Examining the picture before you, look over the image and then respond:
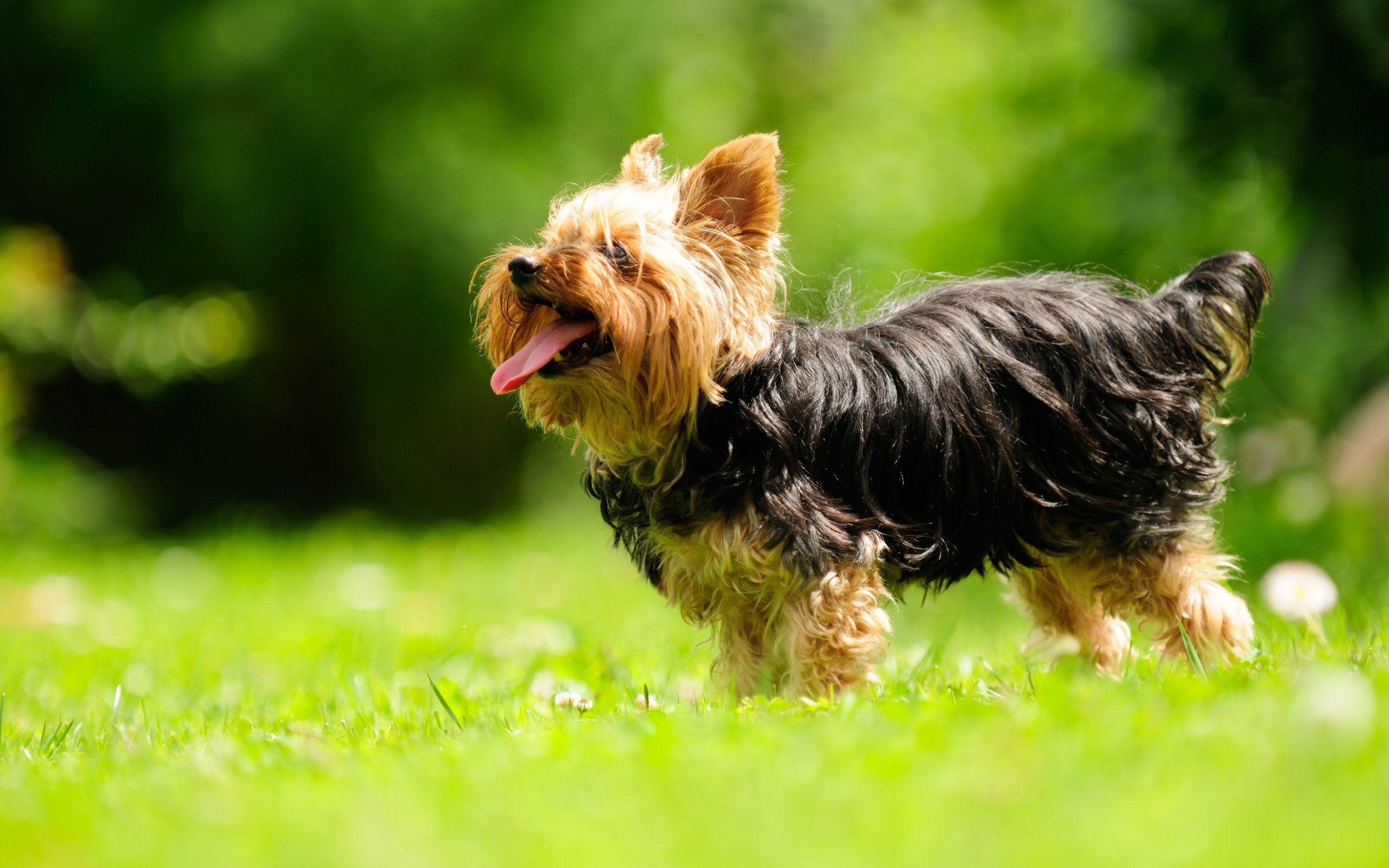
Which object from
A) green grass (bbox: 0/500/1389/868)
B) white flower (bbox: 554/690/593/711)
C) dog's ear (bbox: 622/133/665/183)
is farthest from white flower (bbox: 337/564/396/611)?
dog's ear (bbox: 622/133/665/183)

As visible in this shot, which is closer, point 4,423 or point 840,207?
point 4,423

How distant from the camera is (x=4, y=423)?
9.80 metres

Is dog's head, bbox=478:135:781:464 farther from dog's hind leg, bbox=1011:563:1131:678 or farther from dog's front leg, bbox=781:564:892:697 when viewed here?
dog's hind leg, bbox=1011:563:1131:678

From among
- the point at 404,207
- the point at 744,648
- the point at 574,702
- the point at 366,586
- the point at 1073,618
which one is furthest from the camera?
the point at 404,207

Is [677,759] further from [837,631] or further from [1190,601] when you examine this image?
[1190,601]

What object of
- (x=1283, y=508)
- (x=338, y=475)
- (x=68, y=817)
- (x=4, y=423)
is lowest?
(x=338, y=475)

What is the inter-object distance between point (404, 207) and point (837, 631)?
877cm

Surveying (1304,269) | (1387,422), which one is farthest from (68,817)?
(1387,422)

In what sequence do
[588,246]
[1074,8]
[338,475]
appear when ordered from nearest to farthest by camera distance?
[588,246] → [1074,8] → [338,475]

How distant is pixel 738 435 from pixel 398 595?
3.92 meters

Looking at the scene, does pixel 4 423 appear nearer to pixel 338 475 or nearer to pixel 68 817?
pixel 338 475

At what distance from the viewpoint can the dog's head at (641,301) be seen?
3.59 m

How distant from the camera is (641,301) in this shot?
359 cm

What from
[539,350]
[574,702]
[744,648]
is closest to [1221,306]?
[744,648]
